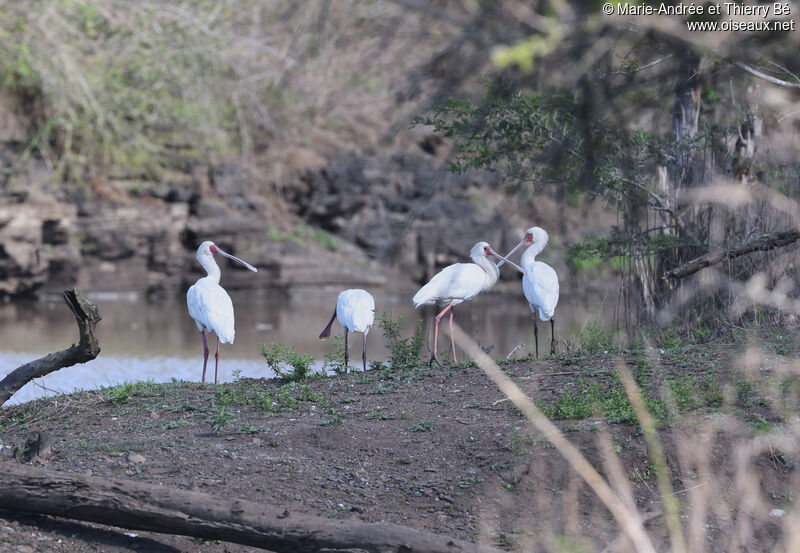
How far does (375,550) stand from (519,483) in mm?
1310

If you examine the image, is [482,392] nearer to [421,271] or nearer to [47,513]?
[47,513]

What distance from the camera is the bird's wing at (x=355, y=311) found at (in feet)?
27.5

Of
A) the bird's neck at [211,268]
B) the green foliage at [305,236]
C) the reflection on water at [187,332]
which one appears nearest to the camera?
the bird's neck at [211,268]

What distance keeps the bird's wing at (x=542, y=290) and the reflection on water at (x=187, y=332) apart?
1.18m

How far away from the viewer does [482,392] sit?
6797 mm

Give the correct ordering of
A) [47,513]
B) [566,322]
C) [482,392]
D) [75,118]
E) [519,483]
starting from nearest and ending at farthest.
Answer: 1. [47,513]
2. [519,483]
3. [482,392]
4. [566,322]
5. [75,118]

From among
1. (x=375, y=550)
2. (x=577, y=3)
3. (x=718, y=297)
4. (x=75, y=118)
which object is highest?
(x=75, y=118)

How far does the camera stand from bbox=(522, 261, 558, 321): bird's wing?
8508mm

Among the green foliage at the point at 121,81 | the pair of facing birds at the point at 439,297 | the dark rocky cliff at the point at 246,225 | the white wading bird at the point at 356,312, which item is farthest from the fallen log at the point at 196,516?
the green foliage at the point at 121,81

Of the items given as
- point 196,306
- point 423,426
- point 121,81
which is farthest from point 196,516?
point 121,81

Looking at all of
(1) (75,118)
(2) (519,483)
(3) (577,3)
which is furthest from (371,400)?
(1) (75,118)

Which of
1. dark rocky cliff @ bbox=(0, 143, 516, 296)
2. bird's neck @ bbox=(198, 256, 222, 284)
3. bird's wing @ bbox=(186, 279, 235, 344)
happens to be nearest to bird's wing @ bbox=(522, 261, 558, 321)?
bird's wing @ bbox=(186, 279, 235, 344)

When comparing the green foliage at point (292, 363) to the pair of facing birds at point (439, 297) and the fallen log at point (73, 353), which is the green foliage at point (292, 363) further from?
the fallen log at point (73, 353)

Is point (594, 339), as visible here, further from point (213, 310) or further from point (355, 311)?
point (213, 310)
